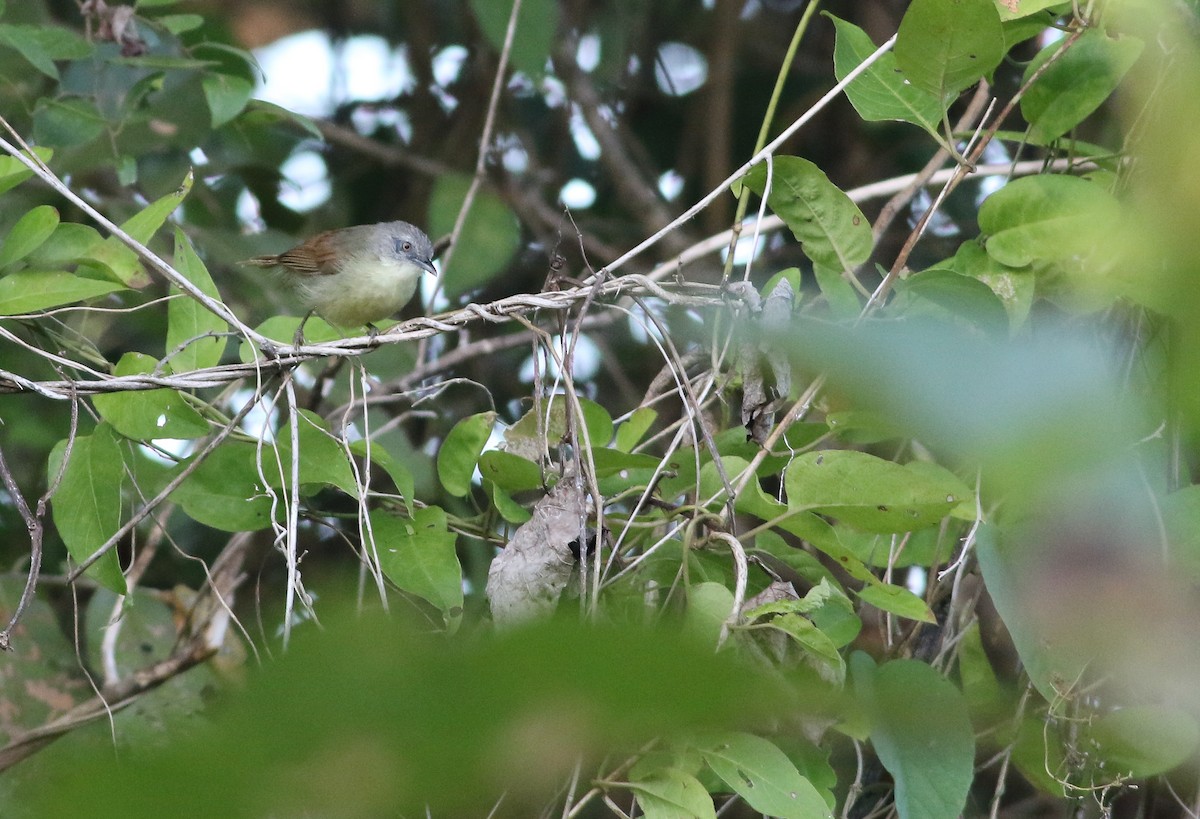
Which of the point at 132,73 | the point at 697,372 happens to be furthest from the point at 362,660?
the point at 132,73

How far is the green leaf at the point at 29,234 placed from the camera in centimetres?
242

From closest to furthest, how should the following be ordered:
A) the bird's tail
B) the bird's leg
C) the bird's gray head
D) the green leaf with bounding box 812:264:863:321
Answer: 1. the green leaf with bounding box 812:264:863:321
2. the bird's leg
3. the bird's tail
4. the bird's gray head

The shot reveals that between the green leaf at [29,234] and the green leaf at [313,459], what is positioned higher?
the green leaf at [29,234]

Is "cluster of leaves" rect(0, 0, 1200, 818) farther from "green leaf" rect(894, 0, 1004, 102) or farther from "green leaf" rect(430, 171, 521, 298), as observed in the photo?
"green leaf" rect(430, 171, 521, 298)

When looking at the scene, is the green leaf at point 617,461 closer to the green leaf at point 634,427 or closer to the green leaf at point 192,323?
the green leaf at point 634,427

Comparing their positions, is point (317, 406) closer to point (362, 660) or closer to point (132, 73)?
point (132, 73)

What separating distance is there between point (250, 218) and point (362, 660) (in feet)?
15.0

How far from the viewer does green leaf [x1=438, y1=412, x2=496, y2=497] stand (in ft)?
7.76

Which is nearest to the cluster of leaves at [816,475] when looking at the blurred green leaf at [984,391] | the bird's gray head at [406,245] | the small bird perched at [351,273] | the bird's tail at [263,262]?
the blurred green leaf at [984,391]

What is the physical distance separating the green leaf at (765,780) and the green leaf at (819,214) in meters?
0.98

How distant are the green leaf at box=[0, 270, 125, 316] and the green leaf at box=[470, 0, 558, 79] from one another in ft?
6.91

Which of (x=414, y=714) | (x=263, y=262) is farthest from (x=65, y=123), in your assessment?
(x=414, y=714)

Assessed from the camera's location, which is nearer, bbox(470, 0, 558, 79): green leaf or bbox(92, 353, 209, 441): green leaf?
bbox(92, 353, 209, 441): green leaf

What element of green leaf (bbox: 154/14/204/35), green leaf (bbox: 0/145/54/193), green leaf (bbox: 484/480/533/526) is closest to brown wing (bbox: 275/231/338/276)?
green leaf (bbox: 154/14/204/35)
